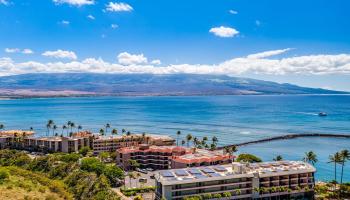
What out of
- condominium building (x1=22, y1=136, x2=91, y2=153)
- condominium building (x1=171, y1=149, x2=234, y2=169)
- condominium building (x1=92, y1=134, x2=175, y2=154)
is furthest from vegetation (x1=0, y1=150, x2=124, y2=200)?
condominium building (x1=22, y1=136, x2=91, y2=153)

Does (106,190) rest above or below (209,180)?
below

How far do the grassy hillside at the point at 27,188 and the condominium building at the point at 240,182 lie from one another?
66.3 feet

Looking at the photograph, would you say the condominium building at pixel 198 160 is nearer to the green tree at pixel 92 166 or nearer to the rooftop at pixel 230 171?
the rooftop at pixel 230 171

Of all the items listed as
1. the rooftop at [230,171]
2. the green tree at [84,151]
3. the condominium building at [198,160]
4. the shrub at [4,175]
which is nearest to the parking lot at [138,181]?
the condominium building at [198,160]

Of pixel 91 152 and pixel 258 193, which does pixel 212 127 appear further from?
pixel 258 193

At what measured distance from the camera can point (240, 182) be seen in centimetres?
6562

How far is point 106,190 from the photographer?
72.1 metres

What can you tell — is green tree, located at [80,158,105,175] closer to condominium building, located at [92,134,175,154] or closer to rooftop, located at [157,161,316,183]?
rooftop, located at [157,161,316,183]

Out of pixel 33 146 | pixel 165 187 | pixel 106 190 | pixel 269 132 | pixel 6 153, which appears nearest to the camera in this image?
pixel 165 187

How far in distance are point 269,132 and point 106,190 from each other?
11905 centimetres

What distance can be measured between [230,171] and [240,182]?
10.6 feet

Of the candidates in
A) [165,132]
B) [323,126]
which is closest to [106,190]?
[165,132]

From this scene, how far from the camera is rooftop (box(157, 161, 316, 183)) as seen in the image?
63.4m

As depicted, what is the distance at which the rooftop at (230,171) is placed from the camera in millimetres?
63375
